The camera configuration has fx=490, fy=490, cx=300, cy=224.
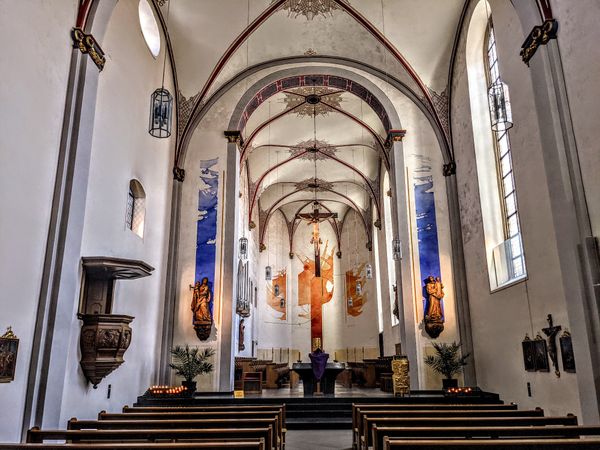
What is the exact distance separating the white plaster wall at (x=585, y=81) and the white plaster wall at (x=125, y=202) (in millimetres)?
7631

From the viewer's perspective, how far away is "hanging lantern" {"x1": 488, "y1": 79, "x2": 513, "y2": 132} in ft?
22.3

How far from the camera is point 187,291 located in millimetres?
12664

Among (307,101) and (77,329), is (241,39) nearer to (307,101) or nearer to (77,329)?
(307,101)

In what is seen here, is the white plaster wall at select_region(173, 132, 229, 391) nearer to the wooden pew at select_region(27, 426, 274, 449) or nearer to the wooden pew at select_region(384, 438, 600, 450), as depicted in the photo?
the wooden pew at select_region(27, 426, 274, 449)

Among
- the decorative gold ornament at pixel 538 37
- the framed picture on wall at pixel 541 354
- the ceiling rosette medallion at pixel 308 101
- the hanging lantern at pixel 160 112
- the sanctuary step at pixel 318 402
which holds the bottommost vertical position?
the sanctuary step at pixel 318 402

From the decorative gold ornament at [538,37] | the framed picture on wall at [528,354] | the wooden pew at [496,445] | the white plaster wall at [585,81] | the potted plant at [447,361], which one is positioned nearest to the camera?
the wooden pew at [496,445]

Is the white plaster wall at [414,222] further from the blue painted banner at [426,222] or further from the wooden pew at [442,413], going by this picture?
the wooden pew at [442,413]

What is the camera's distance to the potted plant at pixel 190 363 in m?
11.3

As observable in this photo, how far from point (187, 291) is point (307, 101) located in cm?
732

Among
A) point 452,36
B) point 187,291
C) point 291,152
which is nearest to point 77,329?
point 187,291

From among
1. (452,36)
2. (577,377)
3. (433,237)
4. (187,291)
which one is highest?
(452,36)

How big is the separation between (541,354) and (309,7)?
9534mm

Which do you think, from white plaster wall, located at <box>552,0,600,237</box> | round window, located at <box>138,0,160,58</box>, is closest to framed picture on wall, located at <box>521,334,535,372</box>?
white plaster wall, located at <box>552,0,600,237</box>

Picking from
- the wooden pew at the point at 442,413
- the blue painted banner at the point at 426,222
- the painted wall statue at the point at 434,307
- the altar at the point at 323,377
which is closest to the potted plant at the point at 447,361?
the painted wall statue at the point at 434,307
